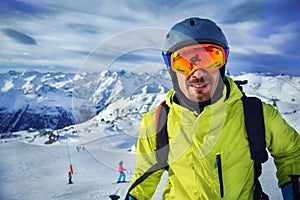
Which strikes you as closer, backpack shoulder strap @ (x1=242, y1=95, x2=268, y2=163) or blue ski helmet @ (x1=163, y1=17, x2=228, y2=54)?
backpack shoulder strap @ (x1=242, y1=95, x2=268, y2=163)

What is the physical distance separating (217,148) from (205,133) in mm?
127

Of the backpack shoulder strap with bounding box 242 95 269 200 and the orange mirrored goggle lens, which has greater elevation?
the orange mirrored goggle lens

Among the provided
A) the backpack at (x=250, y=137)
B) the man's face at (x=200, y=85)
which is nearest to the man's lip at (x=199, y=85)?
A: the man's face at (x=200, y=85)

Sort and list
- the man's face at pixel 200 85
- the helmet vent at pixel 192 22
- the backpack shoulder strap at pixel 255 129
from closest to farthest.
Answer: the backpack shoulder strap at pixel 255 129
the man's face at pixel 200 85
the helmet vent at pixel 192 22

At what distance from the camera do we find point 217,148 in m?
1.94

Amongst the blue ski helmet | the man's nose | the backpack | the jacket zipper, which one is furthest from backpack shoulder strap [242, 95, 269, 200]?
the blue ski helmet

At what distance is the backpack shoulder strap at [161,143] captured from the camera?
205 cm

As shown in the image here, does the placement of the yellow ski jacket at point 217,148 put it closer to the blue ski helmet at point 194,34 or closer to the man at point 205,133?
the man at point 205,133

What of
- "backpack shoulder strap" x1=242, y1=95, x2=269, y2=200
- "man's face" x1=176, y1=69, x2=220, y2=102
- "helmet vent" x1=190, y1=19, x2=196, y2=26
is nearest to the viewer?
"backpack shoulder strap" x1=242, y1=95, x2=269, y2=200

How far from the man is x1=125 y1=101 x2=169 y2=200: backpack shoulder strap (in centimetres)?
3

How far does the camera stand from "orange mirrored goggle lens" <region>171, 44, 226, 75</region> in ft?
6.77

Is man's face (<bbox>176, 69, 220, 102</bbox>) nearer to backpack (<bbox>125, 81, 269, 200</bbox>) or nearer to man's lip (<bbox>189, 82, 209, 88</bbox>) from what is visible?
man's lip (<bbox>189, 82, 209, 88</bbox>)

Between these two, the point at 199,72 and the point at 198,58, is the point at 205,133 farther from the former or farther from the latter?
the point at 198,58

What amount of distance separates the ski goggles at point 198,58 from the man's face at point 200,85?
0.12ft
